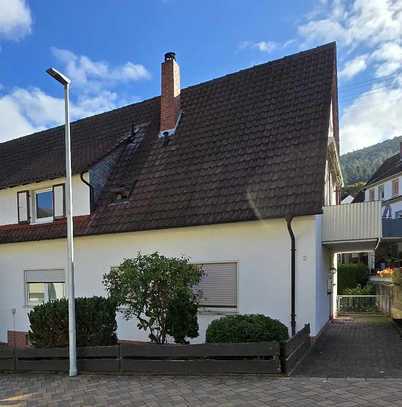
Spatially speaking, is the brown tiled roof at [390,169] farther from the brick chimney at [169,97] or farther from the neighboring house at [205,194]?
the brick chimney at [169,97]

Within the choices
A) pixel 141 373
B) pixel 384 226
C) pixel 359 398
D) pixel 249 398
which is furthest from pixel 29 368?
pixel 384 226

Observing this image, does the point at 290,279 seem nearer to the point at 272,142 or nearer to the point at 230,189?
the point at 230,189

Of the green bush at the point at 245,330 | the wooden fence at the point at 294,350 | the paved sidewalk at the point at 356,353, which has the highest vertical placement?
the green bush at the point at 245,330

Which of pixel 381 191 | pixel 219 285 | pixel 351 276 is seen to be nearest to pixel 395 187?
pixel 381 191

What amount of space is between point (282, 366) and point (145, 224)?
19.5 ft

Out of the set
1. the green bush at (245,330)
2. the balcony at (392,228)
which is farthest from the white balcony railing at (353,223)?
the green bush at (245,330)

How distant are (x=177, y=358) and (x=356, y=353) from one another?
163 inches

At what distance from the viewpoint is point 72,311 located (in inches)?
346

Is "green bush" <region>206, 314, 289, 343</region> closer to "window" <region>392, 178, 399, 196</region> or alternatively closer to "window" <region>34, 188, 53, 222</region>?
"window" <region>34, 188, 53, 222</region>

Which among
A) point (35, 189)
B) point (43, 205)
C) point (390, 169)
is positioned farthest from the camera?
point (390, 169)

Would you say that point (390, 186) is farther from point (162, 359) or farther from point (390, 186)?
point (162, 359)

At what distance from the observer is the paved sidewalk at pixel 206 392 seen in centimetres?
630

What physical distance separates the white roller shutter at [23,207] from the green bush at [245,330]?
998cm

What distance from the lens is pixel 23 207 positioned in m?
16.0
